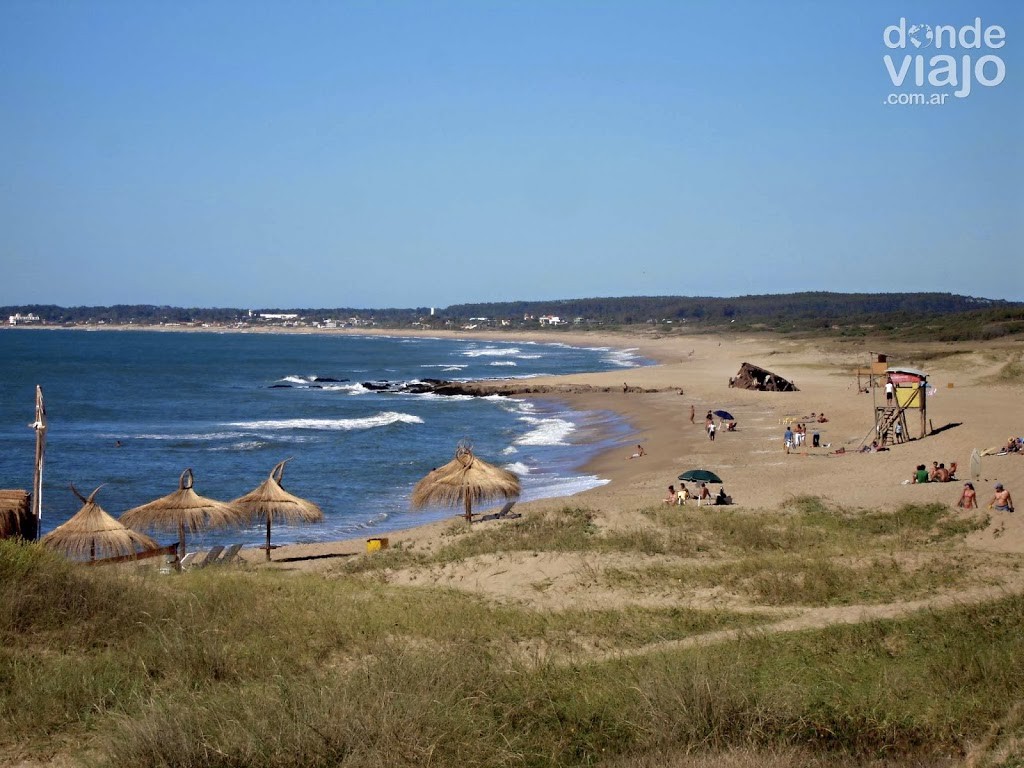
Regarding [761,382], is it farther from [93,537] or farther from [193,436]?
[93,537]

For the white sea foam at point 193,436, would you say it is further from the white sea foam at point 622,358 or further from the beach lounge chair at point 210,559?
the white sea foam at point 622,358

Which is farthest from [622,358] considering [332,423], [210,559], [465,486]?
[210,559]

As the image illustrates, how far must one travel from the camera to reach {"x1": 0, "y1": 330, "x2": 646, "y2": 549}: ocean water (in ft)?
93.5

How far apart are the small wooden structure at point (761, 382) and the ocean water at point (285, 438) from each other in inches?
400

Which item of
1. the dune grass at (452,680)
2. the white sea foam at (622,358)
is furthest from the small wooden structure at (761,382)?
the dune grass at (452,680)

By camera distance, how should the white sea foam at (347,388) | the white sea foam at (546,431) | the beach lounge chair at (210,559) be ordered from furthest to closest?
1. the white sea foam at (347,388)
2. the white sea foam at (546,431)
3. the beach lounge chair at (210,559)

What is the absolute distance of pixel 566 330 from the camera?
185750 mm

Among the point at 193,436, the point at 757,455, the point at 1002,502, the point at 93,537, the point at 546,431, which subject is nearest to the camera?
the point at 93,537

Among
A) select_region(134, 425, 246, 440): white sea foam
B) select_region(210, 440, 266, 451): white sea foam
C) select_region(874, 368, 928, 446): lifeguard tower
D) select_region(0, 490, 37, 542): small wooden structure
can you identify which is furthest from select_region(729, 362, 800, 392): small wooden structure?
select_region(0, 490, 37, 542): small wooden structure

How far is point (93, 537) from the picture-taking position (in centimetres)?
1717

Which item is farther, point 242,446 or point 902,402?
point 242,446

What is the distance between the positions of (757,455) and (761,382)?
22.6 metres

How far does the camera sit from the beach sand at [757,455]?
609 inches

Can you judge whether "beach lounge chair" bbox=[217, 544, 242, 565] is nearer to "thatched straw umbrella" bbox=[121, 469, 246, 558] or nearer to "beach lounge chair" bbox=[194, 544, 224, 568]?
"beach lounge chair" bbox=[194, 544, 224, 568]
